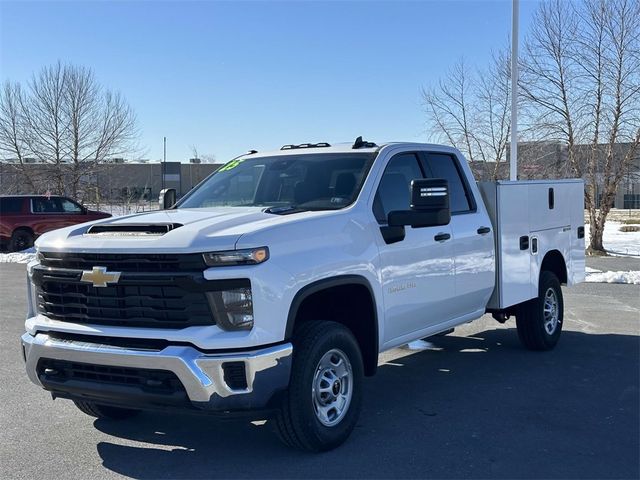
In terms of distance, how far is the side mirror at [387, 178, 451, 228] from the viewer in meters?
5.04

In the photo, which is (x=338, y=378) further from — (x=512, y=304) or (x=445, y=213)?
(x=512, y=304)

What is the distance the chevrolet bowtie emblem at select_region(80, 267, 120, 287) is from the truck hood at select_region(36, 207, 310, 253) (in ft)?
0.41

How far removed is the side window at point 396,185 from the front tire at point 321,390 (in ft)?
3.56

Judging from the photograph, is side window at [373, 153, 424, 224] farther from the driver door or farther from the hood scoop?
the hood scoop

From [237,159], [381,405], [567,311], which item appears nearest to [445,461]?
[381,405]

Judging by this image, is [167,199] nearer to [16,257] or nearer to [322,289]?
[322,289]

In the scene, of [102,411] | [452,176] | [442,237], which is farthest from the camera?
[452,176]

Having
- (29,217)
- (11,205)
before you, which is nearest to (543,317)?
(29,217)

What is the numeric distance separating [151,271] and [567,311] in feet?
25.9

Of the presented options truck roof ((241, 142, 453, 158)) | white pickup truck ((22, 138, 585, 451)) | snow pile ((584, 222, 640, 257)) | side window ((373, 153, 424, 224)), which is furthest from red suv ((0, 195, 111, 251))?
side window ((373, 153, 424, 224))

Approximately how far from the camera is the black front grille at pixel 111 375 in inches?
160

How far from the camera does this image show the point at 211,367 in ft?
13.0

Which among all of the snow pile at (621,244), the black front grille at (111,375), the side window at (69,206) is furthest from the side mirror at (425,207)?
the side window at (69,206)

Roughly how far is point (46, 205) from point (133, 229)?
19.4 m
